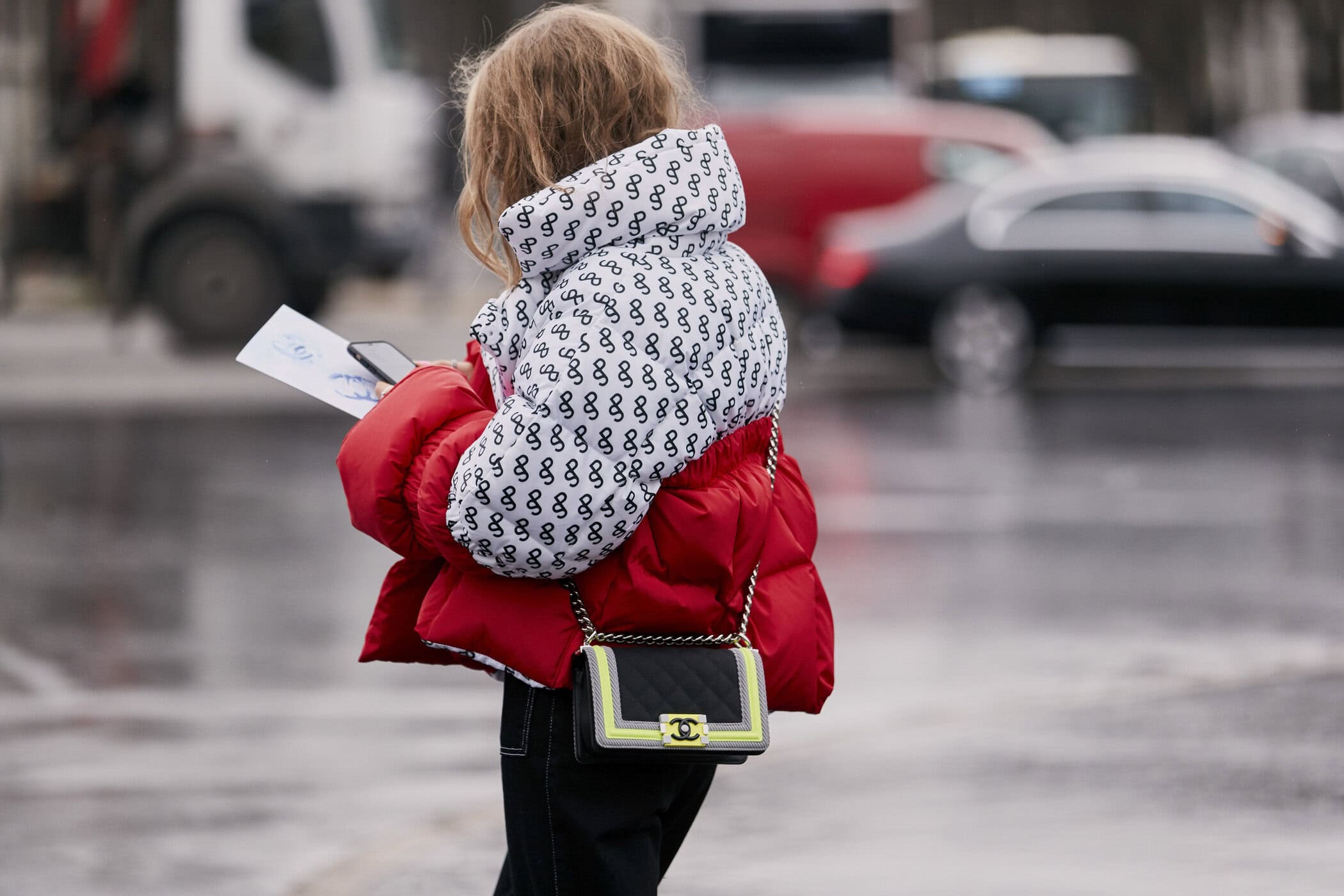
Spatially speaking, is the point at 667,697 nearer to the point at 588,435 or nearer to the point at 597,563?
the point at 597,563

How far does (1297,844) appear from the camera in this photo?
475 cm

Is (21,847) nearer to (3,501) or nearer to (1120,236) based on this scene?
(3,501)

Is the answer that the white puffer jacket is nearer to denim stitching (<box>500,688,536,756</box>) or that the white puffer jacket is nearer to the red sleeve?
the red sleeve

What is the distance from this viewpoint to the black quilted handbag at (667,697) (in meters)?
2.71

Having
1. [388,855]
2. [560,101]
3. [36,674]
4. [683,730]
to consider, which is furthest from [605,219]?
[36,674]

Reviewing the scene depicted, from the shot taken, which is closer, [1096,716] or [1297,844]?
[1297,844]

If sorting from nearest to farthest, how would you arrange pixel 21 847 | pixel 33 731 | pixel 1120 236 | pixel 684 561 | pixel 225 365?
1. pixel 684 561
2. pixel 21 847
3. pixel 33 731
4. pixel 1120 236
5. pixel 225 365

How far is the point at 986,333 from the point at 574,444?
13.1 m

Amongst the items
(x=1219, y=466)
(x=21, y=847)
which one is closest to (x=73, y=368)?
(x=1219, y=466)

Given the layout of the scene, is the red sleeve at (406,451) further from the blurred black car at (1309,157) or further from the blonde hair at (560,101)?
the blurred black car at (1309,157)

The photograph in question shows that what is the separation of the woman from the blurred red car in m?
14.3

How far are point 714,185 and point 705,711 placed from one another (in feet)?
2.18

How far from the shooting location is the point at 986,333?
15477 mm

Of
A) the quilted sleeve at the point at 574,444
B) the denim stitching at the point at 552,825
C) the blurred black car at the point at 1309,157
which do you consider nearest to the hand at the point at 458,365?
the quilted sleeve at the point at 574,444
